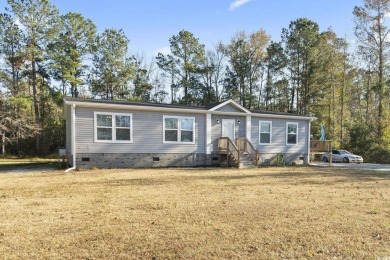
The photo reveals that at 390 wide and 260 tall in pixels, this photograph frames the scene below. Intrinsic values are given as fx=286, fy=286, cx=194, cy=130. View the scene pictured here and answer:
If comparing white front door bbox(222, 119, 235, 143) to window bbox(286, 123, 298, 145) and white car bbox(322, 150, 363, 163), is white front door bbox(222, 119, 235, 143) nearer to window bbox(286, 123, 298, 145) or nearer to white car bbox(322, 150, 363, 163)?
window bbox(286, 123, 298, 145)

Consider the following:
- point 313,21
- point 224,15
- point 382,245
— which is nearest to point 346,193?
point 382,245

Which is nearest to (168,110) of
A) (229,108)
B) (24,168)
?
(229,108)

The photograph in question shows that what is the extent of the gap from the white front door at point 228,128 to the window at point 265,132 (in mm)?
1969

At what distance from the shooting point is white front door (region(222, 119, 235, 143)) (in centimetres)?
1608

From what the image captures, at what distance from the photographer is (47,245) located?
3.60 meters

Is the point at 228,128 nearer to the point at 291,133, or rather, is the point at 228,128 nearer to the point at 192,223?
the point at 291,133

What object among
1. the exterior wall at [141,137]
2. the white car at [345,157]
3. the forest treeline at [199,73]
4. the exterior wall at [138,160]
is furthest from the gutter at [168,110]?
the forest treeline at [199,73]

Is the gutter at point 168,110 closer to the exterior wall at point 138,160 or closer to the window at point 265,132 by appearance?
the window at point 265,132

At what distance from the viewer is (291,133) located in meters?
18.1

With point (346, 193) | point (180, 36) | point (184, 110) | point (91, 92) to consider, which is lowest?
point (346, 193)

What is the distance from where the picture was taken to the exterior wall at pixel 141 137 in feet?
42.0

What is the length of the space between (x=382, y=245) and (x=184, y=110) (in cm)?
1172

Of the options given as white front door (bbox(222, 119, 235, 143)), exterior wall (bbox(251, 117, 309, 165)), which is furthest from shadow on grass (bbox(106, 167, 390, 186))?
exterior wall (bbox(251, 117, 309, 165))

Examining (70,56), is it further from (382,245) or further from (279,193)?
(382,245)
